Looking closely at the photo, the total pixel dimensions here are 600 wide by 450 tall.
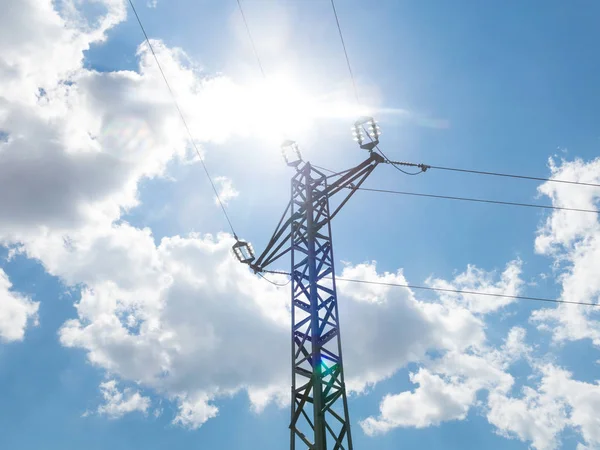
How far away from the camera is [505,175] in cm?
1656

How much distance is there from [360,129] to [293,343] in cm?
786

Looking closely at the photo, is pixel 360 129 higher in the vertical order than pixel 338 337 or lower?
higher

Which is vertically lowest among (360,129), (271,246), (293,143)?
(271,246)

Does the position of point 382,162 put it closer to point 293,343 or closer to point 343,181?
point 343,181

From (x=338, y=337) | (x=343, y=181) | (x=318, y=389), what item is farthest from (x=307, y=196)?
(x=318, y=389)

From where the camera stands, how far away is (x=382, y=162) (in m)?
15.5

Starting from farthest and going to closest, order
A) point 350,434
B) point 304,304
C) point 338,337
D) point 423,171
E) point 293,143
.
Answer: point 293,143
point 423,171
point 304,304
point 338,337
point 350,434

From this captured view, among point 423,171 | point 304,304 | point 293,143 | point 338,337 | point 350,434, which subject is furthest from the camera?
point 293,143

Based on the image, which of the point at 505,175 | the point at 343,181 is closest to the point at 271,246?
the point at 343,181

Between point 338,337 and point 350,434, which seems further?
point 338,337

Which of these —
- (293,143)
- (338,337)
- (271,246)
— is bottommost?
(338,337)

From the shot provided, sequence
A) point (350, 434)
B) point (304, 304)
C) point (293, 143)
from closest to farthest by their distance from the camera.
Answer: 1. point (350, 434)
2. point (304, 304)
3. point (293, 143)

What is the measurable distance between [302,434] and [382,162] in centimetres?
948

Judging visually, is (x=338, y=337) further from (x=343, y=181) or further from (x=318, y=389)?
(x=343, y=181)
